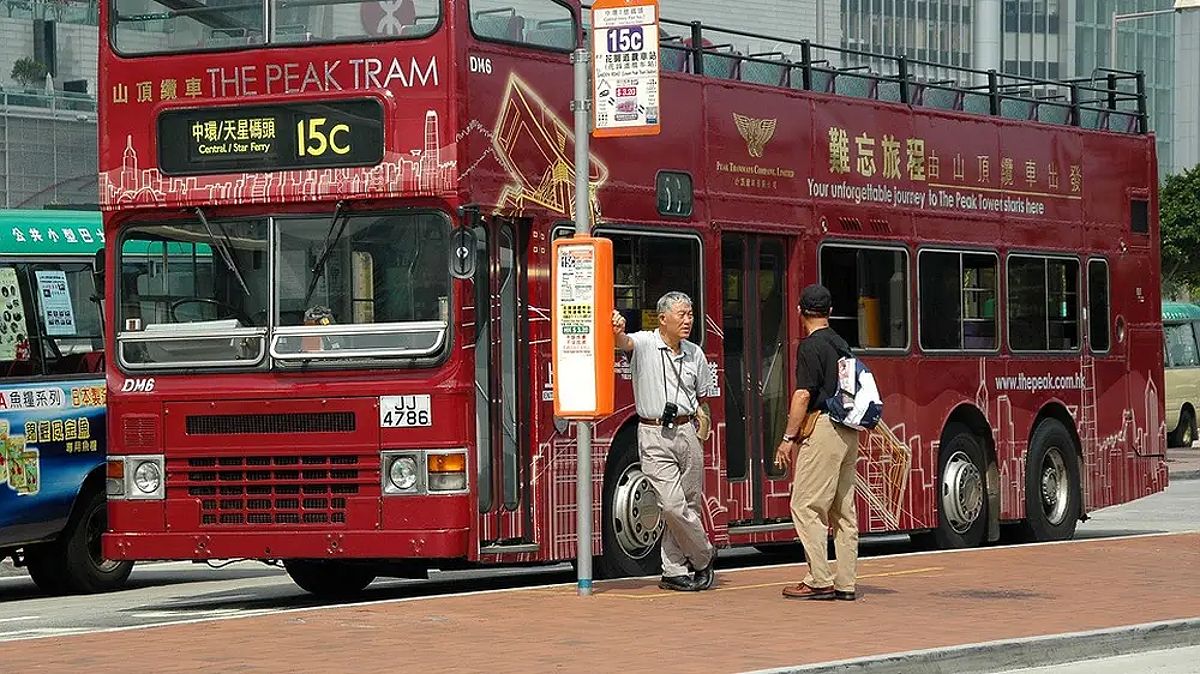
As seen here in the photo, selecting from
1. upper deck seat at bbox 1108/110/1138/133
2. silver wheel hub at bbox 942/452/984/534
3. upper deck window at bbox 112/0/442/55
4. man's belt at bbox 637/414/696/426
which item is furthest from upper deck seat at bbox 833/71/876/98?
upper deck window at bbox 112/0/442/55

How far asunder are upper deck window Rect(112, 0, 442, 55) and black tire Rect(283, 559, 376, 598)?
360 centimetres

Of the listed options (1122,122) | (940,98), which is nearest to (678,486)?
(940,98)

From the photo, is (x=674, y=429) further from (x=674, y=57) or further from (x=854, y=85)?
(x=854, y=85)

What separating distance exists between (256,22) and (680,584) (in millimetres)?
4378

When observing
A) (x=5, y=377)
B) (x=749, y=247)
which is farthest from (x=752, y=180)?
(x=5, y=377)

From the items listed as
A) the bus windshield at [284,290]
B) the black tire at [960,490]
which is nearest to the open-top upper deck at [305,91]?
the bus windshield at [284,290]

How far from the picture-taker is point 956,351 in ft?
63.7

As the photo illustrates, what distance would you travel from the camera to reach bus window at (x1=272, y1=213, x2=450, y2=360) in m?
14.4

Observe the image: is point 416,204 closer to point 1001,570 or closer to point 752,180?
point 752,180

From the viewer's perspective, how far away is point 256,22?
49.0ft

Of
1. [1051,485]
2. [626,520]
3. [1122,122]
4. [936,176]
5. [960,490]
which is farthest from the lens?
[1122,122]

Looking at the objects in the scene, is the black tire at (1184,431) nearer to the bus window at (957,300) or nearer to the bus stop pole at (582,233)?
the bus window at (957,300)

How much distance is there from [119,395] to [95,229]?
3821mm

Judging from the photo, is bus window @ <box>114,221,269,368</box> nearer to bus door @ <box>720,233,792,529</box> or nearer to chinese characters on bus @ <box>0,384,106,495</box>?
chinese characters on bus @ <box>0,384,106,495</box>
